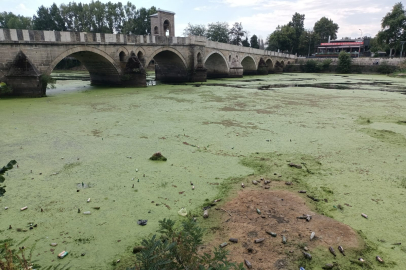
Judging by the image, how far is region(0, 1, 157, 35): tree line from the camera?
141 ft

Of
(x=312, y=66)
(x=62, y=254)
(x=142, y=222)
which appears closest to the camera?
(x=62, y=254)

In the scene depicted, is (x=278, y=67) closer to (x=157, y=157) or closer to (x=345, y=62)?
(x=345, y=62)

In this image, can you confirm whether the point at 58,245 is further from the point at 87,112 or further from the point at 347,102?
the point at 347,102

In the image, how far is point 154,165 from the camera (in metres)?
4.38

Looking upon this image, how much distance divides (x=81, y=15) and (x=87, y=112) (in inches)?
1656

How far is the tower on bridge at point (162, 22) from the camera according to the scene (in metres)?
26.9

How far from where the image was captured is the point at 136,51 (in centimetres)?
1664

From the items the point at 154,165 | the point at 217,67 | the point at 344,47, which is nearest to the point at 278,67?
the point at 217,67

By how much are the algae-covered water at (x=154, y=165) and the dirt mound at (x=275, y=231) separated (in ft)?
1.00

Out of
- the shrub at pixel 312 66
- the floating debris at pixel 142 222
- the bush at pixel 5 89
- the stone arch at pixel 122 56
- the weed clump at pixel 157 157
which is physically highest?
the stone arch at pixel 122 56

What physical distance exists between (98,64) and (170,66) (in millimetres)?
6468

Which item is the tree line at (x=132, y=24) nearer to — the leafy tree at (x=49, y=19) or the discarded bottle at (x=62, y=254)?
the leafy tree at (x=49, y=19)

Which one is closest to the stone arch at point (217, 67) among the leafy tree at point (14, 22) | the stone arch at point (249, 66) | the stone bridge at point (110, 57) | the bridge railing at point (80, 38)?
the stone bridge at point (110, 57)

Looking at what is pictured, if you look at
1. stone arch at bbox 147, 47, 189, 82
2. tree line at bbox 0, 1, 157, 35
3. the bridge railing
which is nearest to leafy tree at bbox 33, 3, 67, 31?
tree line at bbox 0, 1, 157, 35
